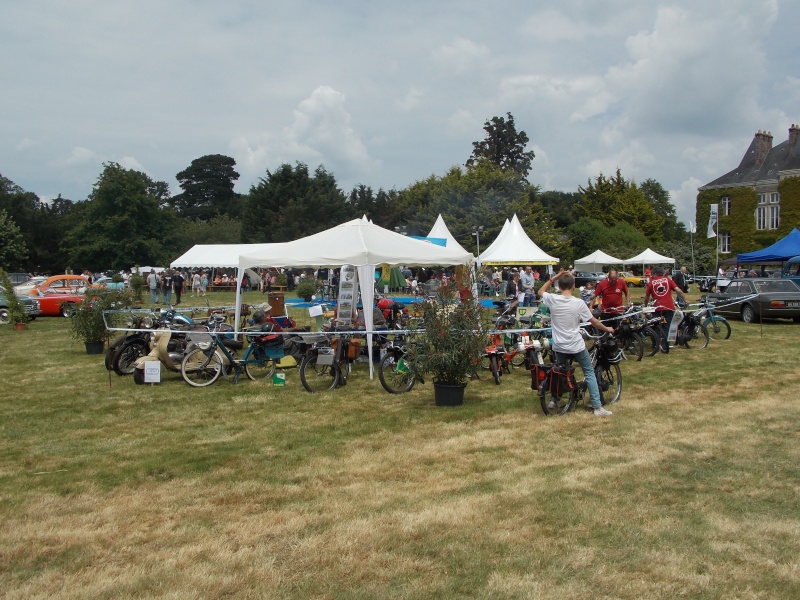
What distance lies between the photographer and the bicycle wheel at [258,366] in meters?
10.2

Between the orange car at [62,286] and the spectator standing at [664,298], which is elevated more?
the orange car at [62,286]

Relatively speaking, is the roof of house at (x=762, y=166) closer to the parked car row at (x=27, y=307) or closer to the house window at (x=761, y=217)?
the house window at (x=761, y=217)

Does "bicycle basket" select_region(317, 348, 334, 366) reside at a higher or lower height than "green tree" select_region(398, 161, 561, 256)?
lower

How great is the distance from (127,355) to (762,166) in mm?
52052

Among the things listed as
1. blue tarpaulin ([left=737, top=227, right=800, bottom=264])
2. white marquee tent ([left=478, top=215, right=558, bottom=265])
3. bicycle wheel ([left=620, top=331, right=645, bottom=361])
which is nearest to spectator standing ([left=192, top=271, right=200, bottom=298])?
white marquee tent ([left=478, top=215, right=558, bottom=265])

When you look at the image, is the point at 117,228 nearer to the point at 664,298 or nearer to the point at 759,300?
the point at 759,300

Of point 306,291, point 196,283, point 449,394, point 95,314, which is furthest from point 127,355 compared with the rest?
point 196,283

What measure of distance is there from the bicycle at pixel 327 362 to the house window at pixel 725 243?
49059 millimetres

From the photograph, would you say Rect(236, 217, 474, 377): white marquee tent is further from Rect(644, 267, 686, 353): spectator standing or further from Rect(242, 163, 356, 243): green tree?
Rect(242, 163, 356, 243): green tree

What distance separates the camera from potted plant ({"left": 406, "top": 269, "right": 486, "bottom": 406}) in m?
7.95

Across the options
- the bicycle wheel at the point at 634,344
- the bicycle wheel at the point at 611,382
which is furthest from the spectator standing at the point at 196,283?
the bicycle wheel at the point at 611,382

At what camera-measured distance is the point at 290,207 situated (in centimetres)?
5888

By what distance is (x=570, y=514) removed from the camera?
183 inches

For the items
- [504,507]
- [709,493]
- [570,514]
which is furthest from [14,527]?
[709,493]
